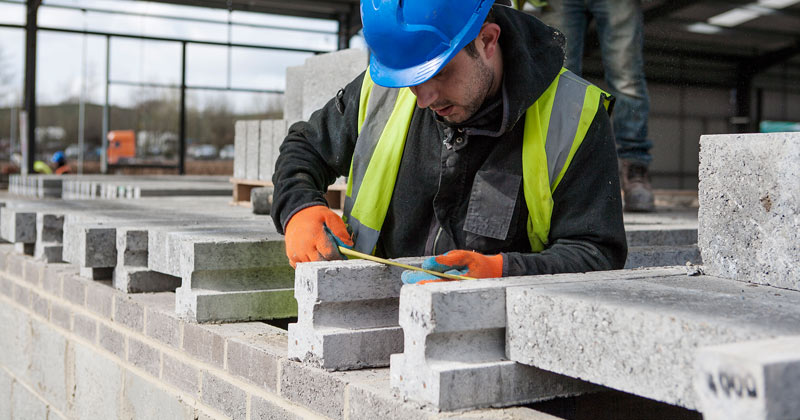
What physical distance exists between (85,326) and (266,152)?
185cm

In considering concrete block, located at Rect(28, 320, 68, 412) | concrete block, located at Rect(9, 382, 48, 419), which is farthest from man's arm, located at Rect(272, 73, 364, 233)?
concrete block, located at Rect(9, 382, 48, 419)

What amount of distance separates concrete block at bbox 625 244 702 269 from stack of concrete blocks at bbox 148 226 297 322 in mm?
1457

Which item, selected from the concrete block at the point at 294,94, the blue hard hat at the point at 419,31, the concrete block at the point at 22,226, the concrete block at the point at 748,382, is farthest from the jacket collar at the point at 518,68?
the concrete block at the point at 22,226

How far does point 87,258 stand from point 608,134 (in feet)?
8.42

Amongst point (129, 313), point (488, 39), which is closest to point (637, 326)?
point (488, 39)

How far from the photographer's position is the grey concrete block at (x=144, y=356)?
3.41 m

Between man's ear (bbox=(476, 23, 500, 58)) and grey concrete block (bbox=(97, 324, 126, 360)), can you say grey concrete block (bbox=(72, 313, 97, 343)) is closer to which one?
grey concrete block (bbox=(97, 324, 126, 360))

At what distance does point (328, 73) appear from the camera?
4.85m

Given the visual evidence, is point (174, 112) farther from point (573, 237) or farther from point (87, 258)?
point (573, 237)

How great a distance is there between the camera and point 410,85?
246cm

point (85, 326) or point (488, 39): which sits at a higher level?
point (488, 39)

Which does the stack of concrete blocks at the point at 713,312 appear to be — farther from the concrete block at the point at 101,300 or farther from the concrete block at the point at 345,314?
the concrete block at the point at 101,300

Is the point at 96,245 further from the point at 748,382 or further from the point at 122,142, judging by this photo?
the point at 122,142

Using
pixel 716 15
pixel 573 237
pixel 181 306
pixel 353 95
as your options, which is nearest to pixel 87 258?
pixel 181 306
